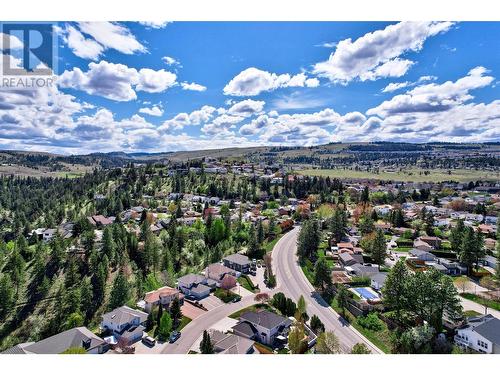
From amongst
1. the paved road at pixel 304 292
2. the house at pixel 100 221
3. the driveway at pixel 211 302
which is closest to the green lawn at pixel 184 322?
the driveway at pixel 211 302

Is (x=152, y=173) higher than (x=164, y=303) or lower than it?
higher

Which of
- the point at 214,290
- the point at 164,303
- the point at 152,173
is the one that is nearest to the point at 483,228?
the point at 214,290

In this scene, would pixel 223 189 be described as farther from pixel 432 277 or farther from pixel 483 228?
pixel 432 277

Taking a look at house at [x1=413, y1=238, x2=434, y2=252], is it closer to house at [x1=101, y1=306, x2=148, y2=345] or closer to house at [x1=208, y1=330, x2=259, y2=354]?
house at [x1=208, y1=330, x2=259, y2=354]

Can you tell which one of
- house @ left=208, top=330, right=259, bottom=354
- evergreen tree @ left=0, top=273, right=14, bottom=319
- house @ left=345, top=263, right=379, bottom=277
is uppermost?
house @ left=345, top=263, right=379, bottom=277

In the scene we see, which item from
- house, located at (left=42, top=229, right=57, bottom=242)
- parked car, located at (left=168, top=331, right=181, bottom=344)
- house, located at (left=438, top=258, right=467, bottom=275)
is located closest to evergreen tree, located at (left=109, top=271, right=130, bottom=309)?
parked car, located at (left=168, top=331, right=181, bottom=344)

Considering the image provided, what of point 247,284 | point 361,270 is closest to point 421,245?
point 361,270
